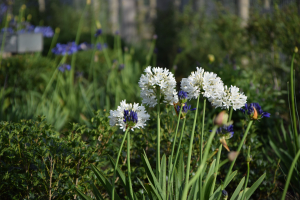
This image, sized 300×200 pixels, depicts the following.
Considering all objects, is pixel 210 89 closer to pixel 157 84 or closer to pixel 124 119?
pixel 157 84

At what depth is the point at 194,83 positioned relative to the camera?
1119 millimetres

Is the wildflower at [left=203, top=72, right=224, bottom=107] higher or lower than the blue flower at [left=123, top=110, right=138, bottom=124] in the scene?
higher

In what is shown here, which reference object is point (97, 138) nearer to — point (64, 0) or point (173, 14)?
point (173, 14)

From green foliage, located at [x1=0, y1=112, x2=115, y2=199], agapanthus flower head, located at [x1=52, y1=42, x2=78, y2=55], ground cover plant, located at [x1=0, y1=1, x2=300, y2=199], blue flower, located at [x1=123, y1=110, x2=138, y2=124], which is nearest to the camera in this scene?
blue flower, located at [x1=123, y1=110, x2=138, y2=124]

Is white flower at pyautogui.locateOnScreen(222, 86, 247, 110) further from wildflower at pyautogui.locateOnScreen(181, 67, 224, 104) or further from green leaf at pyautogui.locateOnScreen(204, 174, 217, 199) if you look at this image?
green leaf at pyautogui.locateOnScreen(204, 174, 217, 199)

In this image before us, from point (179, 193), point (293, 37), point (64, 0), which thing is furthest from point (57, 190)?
point (64, 0)

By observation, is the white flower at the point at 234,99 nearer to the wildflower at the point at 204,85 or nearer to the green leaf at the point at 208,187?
the wildflower at the point at 204,85

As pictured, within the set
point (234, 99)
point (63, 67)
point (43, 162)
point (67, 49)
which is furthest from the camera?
point (63, 67)

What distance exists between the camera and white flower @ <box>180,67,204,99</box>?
1.11 metres

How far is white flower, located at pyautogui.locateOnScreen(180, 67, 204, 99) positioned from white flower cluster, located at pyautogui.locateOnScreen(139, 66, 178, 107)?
58 millimetres

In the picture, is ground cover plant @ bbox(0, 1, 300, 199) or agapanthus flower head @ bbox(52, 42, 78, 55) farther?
agapanthus flower head @ bbox(52, 42, 78, 55)

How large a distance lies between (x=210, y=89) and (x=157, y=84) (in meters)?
0.23

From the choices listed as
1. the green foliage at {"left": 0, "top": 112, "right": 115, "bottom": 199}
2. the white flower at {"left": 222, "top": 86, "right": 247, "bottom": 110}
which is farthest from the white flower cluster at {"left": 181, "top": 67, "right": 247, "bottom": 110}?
the green foliage at {"left": 0, "top": 112, "right": 115, "bottom": 199}

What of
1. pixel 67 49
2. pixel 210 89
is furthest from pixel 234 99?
pixel 67 49
